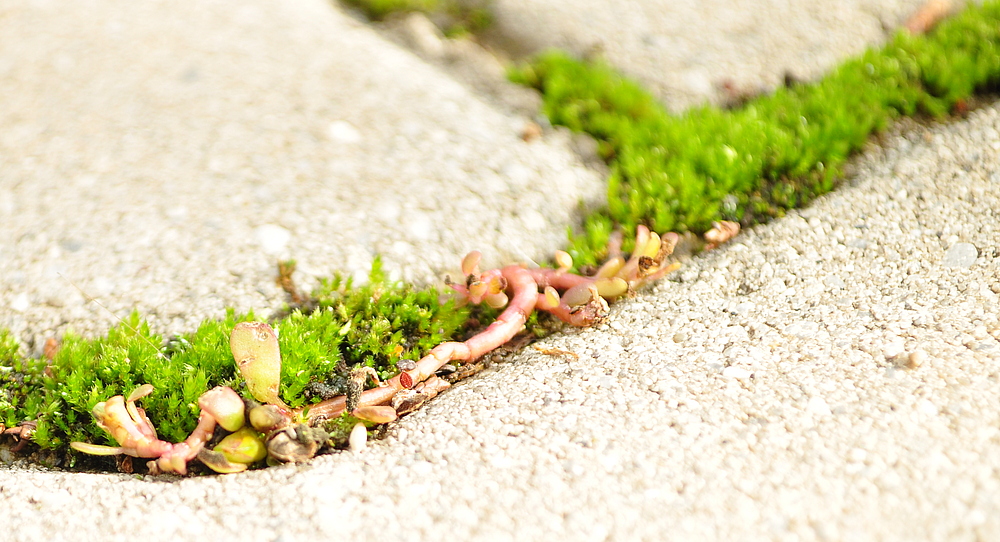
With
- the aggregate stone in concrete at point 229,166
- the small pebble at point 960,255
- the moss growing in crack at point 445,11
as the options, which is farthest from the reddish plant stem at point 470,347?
the moss growing in crack at point 445,11

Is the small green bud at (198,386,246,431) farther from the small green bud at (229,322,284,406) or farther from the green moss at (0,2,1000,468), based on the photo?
the green moss at (0,2,1000,468)

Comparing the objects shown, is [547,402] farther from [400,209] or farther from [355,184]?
[355,184]

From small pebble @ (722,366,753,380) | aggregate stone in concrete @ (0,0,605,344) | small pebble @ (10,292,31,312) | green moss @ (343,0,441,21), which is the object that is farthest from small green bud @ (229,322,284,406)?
green moss @ (343,0,441,21)

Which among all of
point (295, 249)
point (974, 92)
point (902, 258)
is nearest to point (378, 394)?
point (295, 249)

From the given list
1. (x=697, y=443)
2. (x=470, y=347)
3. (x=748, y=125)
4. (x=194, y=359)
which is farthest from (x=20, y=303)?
(x=748, y=125)

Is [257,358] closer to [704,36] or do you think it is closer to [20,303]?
[20,303]

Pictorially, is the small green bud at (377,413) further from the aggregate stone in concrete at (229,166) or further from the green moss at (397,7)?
the green moss at (397,7)
